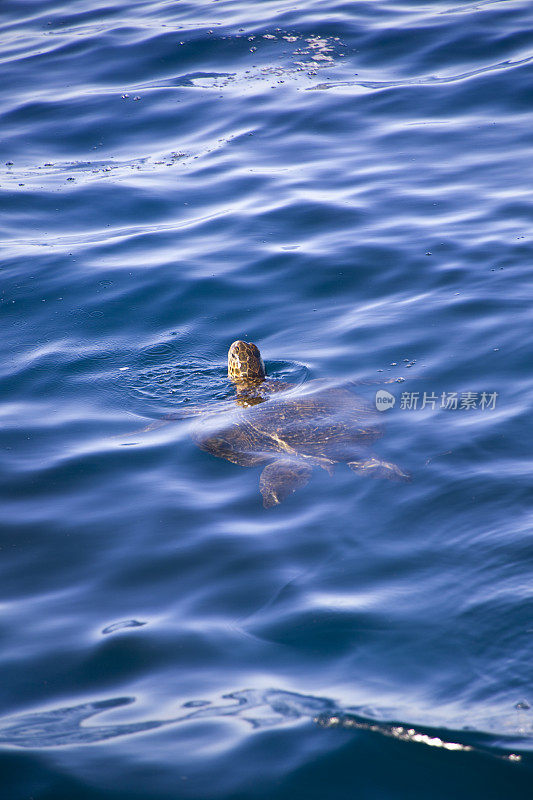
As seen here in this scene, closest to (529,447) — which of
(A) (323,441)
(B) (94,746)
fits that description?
(A) (323,441)

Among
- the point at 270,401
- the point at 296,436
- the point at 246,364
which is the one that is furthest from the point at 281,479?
the point at 246,364

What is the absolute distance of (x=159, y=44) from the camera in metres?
17.7

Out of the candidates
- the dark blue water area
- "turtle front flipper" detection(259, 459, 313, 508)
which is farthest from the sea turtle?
the dark blue water area

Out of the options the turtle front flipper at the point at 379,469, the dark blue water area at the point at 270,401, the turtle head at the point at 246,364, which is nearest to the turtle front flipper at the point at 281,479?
the dark blue water area at the point at 270,401

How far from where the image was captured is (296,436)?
650cm

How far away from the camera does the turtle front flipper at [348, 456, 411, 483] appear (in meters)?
5.90

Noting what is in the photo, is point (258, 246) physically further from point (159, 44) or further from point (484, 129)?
point (159, 44)

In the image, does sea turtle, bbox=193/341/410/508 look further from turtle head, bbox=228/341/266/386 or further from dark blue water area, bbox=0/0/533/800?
turtle head, bbox=228/341/266/386

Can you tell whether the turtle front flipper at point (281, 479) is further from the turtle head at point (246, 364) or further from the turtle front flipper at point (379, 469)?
the turtle head at point (246, 364)

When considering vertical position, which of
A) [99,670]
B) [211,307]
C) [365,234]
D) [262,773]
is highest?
[365,234]

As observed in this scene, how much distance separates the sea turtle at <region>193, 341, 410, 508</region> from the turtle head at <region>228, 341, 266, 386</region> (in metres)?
0.29

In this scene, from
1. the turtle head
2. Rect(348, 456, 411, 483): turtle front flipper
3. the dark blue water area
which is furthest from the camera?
the turtle head

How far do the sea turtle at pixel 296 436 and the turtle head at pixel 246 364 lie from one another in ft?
0.94

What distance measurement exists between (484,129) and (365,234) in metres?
4.09
